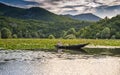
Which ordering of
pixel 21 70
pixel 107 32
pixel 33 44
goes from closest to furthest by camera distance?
pixel 21 70 < pixel 33 44 < pixel 107 32

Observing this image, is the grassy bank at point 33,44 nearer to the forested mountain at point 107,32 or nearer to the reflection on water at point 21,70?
the reflection on water at point 21,70

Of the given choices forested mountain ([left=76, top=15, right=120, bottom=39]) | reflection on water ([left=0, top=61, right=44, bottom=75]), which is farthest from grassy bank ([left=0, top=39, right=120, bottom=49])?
forested mountain ([left=76, top=15, right=120, bottom=39])

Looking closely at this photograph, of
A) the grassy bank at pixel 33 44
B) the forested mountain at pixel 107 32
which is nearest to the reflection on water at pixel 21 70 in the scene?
the grassy bank at pixel 33 44

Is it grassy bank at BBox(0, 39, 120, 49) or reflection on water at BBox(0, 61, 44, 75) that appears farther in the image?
Result: grassy bank at BBox(0, 39, 120, 49)

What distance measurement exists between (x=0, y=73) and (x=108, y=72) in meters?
9.83

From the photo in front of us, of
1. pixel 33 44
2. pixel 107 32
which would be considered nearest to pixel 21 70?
pixel 33 44

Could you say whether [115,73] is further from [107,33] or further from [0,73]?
[107,33]

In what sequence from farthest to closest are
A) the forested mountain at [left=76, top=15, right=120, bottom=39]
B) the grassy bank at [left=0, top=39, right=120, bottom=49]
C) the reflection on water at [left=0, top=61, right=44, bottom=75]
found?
the forested mountain at [left=76, top=15, right=120, bottom=39] → the grassy bank at [left=0, top=39, right=120, bottom=49] → the reflection on water at [left=0, top=61, right=44, bottom=75]

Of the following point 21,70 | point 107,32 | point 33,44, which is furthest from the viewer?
point 107,32

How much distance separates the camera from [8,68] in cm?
3100

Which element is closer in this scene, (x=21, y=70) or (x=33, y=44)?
(x=21, y=70)

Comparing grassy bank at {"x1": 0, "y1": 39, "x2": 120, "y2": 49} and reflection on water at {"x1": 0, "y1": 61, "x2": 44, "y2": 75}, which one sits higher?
reflection on water at {"x1": 0, "y1": 61, "x2": 44, "y2": 75}

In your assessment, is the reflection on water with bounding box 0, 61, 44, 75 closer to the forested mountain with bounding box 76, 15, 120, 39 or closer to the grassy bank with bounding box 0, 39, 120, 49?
the grassy bank with bounding box 0, 39, 120, 49

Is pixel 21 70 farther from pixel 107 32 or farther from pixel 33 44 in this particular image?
pixel 107 32
